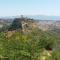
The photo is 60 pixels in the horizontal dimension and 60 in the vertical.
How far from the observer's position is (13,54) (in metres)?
13.9

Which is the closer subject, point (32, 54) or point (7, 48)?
point (32, 54)

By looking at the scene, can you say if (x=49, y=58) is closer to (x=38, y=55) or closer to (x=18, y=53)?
(x=38, y=55)

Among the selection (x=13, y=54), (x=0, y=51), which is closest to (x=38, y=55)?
(x=13, y=54)

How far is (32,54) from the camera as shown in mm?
13852

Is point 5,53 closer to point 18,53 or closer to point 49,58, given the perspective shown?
point 18,53

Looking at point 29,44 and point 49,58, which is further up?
point 29,44

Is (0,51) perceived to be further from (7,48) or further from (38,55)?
(38,55)

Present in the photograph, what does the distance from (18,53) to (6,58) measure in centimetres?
75

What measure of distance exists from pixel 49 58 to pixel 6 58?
2603 millimetres

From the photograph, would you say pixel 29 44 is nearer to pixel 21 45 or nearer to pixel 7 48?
pixel 21 45

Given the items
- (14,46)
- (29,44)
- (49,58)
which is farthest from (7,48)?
(49,58)

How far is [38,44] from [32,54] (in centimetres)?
100

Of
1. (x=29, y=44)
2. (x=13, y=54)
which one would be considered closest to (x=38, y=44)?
(x=29, y=44)

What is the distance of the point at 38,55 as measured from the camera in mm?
13992
